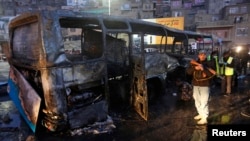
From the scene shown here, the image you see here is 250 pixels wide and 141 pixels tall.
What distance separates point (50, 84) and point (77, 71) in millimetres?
639

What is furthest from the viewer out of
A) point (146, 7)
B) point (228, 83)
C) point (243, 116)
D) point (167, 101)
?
point (146, 7)

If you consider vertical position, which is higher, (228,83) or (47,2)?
(47,2)

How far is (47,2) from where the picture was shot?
61.6 meters

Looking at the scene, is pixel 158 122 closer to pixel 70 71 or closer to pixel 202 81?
pixel 202 81

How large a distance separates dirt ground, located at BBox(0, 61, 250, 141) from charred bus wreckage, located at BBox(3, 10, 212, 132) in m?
0.27

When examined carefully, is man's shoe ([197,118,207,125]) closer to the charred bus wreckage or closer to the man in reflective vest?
the charred bus wreckage

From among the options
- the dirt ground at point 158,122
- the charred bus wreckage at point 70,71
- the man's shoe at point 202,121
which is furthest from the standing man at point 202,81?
the charred bus wreckage at point 70,71

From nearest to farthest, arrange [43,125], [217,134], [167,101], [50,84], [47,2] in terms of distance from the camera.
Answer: [217,134] < [50,84] < [43,125] < [167,101] < [47,2]

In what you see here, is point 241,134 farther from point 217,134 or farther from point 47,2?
point 47,2

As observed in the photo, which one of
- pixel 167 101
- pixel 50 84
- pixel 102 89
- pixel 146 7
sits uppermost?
pixel 146 7

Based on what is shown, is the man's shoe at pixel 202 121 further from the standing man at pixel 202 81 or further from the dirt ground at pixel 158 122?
the dirt ground at pixel 158 122

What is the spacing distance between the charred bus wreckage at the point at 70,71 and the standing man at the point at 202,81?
1226mm

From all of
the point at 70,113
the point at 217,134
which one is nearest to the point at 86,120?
the point at 70,113

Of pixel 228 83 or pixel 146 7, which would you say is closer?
pixel 228 83
